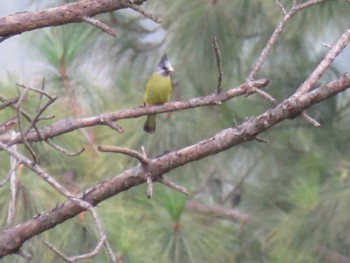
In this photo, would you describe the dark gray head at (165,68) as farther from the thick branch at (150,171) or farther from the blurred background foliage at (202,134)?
the thick branch at (150,171)

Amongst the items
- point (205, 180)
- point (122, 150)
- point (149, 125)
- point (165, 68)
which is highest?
point (122, 150)

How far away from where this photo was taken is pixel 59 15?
4.71 feet

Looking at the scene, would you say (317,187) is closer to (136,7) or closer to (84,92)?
(84,92)

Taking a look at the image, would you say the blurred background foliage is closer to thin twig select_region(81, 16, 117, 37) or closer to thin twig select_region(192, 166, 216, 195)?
thin twig select_region(192, 166, 216, 195)

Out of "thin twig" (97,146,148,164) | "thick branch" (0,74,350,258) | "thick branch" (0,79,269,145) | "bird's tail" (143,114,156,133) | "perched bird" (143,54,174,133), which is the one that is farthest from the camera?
"bird's tail" (143,114,156,133)

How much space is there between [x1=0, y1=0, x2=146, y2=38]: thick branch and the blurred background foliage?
992 millimetres

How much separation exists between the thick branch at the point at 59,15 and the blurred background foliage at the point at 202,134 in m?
0.99

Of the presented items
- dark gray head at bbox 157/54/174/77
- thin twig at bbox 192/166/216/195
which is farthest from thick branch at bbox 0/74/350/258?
thin twig at bbox 192/166/216/195

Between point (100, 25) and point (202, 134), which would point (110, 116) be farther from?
point (202, 134)

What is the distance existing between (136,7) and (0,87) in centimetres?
133

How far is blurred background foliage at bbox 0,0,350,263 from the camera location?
2.62 m

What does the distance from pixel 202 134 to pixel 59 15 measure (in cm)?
163

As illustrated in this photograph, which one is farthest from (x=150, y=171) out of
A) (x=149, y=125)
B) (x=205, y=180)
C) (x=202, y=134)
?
(x=205, y=180)

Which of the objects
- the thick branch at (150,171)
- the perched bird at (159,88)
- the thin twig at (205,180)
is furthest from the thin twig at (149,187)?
the thin twig at (205,180)
